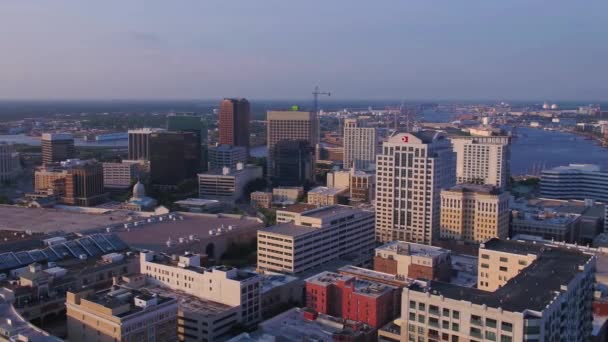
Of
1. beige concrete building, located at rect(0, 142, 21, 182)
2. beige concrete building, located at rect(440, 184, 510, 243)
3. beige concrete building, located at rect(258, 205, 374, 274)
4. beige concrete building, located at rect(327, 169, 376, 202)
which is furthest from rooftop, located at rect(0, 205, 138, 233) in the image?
beige concrete building, located at rect(0, 142, 21, 182)

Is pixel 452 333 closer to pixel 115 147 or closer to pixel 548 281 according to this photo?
pixel 548 281

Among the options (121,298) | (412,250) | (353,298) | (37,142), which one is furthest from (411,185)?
(37,142)

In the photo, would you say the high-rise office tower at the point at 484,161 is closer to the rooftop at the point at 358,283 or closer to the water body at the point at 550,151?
the water body at the point at 550,151

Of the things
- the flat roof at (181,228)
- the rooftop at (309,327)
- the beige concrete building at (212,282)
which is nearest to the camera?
the rooftop at (309,327)

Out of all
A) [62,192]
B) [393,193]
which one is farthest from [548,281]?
[62,192]

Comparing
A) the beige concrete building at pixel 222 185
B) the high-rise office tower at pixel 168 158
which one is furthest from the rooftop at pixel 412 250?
the high-rise office tower at pixel 168 158

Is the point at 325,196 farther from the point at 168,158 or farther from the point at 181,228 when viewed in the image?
the point at 168,158
